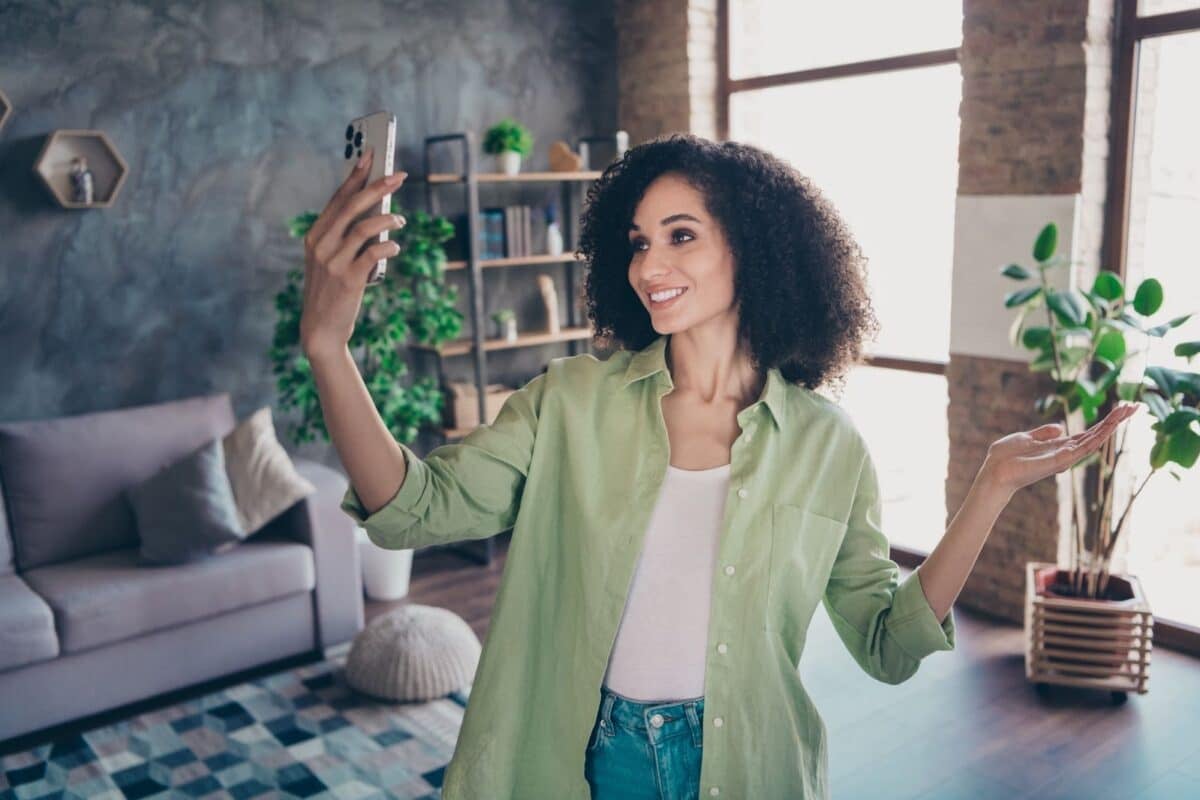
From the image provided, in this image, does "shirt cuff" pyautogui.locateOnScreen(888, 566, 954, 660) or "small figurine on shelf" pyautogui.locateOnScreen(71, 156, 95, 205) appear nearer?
"shirt cuff" pyautogui.locateOnScreen(888, 566, 954, 660)

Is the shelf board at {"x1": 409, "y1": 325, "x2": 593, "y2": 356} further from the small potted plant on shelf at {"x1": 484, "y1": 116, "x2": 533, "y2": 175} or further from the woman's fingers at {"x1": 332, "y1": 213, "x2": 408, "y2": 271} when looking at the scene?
the woman's fingers at {"x1": 332, "y1": 213, "x2": 408, "y2": 271}

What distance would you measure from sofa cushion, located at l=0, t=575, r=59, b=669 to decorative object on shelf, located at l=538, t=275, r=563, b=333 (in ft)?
8.74

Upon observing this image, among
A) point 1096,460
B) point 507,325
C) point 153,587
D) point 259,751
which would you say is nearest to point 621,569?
point 259,751

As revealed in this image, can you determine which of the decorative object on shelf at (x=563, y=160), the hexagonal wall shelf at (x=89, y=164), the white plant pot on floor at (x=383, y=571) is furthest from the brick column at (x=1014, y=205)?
the hexagonal wall shelf at (x=89, y=164)

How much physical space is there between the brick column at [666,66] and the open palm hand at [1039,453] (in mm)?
4052

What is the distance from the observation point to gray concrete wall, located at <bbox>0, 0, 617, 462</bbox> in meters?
3.89

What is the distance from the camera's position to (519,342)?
502 centimetres

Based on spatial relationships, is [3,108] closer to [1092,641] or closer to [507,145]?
[507,145]

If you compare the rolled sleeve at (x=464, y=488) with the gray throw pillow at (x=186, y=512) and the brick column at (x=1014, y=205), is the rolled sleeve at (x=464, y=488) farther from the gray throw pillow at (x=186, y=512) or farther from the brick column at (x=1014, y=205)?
the brick column at (x=1014, y=205)

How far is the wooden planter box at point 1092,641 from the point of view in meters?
3.39

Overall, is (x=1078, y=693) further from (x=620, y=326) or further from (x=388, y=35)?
(x=388, y=35)

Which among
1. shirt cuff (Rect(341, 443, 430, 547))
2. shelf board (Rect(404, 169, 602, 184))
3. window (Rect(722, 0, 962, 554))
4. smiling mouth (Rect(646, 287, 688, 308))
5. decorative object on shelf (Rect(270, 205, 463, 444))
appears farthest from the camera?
shelf board (Rect(404, 169, 602, 184))

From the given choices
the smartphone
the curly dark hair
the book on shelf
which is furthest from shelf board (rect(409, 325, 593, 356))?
the smartphone

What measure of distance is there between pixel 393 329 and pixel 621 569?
3.08 meters
